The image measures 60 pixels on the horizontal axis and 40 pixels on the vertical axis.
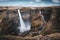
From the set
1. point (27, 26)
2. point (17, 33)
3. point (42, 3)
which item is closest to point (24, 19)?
point (27, 26)

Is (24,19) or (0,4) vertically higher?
(0,4)

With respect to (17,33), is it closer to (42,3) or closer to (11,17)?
(11,17)

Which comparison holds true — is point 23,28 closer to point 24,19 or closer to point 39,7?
point 24,19

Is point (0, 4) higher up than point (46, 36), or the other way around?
point (0, 4)

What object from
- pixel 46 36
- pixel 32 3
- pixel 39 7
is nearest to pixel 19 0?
pixel 32 3

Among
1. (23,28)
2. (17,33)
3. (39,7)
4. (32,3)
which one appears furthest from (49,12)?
(17,33)

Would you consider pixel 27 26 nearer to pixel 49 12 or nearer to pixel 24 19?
pixel 24 19

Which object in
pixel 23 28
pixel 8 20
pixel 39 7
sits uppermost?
pixel 39 7

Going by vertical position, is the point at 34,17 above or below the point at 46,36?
above
